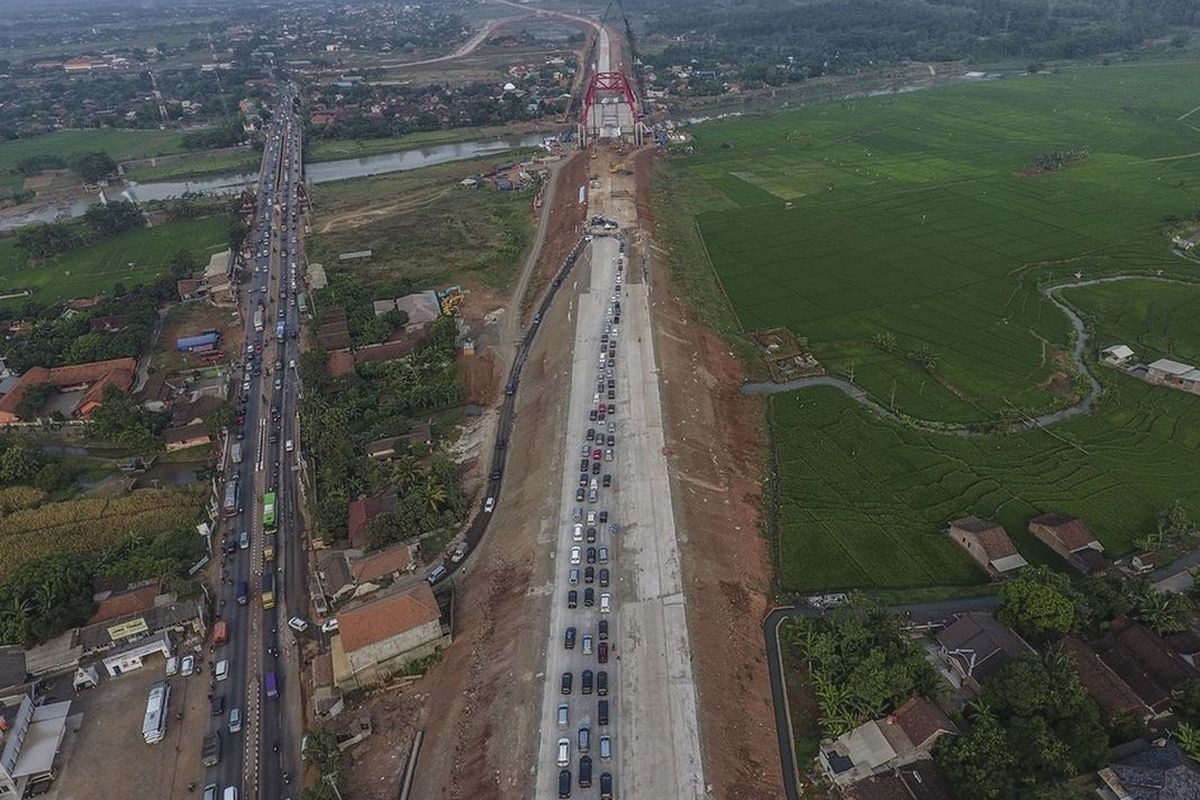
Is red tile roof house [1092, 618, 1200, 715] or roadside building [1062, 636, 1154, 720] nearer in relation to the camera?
roadside building [1062, 636, 1154, 720]

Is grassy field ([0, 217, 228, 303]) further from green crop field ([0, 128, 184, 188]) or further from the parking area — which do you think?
the parking area

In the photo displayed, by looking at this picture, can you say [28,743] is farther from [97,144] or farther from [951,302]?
[97,144]

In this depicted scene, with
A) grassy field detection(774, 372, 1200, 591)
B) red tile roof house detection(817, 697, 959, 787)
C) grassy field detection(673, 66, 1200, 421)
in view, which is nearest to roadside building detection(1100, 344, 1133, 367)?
grassy field detection(774, 372, 1200, 591)

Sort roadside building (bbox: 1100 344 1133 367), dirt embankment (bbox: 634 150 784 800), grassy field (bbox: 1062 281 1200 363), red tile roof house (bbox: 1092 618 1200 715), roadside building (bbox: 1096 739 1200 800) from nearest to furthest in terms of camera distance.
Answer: roadside building (bbox: 1096 739 1200 800) < dirt embankment (bbox: 634 150 784 800) < red tile roof house (bbox: 1092 618 1200 715) < roadside building (bbox: 1100 344 1133 367) < grassy field (bbox: 1062 281 1200 363)

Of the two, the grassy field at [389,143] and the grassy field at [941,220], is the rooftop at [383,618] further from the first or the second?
the grassy field at [389,143]

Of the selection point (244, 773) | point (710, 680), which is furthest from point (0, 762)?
point (710, 680)

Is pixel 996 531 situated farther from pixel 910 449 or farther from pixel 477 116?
pixel 477 116
